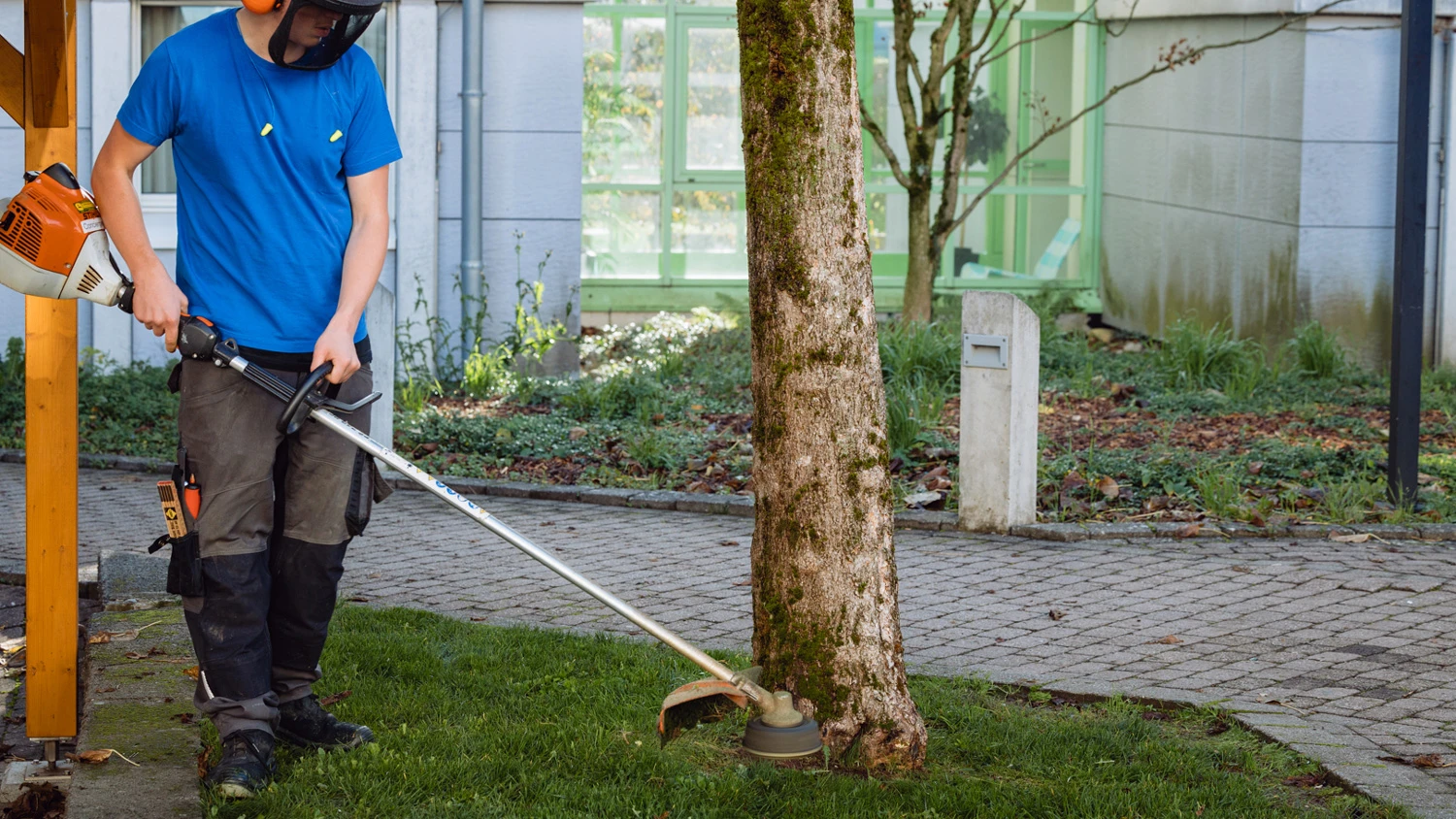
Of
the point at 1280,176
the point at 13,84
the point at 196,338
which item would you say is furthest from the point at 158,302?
the point at 1280,176

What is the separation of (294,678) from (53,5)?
1747 millimetres

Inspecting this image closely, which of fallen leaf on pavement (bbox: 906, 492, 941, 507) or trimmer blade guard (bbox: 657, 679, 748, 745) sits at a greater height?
fallen leaf on pavement (bbox: 906, 492, 941, 507)

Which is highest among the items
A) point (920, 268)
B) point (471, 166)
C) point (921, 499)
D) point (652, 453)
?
point (471, 166)

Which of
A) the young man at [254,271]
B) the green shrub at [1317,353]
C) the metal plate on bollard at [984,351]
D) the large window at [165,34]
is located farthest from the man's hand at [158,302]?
the green shrub at [1317,353]

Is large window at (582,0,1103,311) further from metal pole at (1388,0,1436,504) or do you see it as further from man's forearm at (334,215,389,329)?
man's forearm at (334,215,389,329)

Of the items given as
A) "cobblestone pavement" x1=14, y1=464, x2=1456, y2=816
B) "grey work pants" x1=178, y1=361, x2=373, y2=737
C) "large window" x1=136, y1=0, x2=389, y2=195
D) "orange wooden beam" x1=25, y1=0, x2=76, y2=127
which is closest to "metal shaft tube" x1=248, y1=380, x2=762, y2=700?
"grey work pants" x1=178, y1=361, x2=373, y2=737

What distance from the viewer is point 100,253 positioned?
3586 millimetres

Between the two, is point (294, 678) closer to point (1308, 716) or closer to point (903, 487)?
point (1308, 716)

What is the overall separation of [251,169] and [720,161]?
11603 millimetres

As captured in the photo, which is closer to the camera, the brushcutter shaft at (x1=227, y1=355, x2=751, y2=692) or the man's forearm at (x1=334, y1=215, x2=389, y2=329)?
the brushcutter shaft at (x1=227, y1=355, x2=751, y2=692)

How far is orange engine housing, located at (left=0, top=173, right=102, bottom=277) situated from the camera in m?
3.50

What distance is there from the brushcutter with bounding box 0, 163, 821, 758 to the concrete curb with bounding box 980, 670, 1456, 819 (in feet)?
4.55

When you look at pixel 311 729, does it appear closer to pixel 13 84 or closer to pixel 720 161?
pixel 13 84

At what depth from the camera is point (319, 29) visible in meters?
3.61
